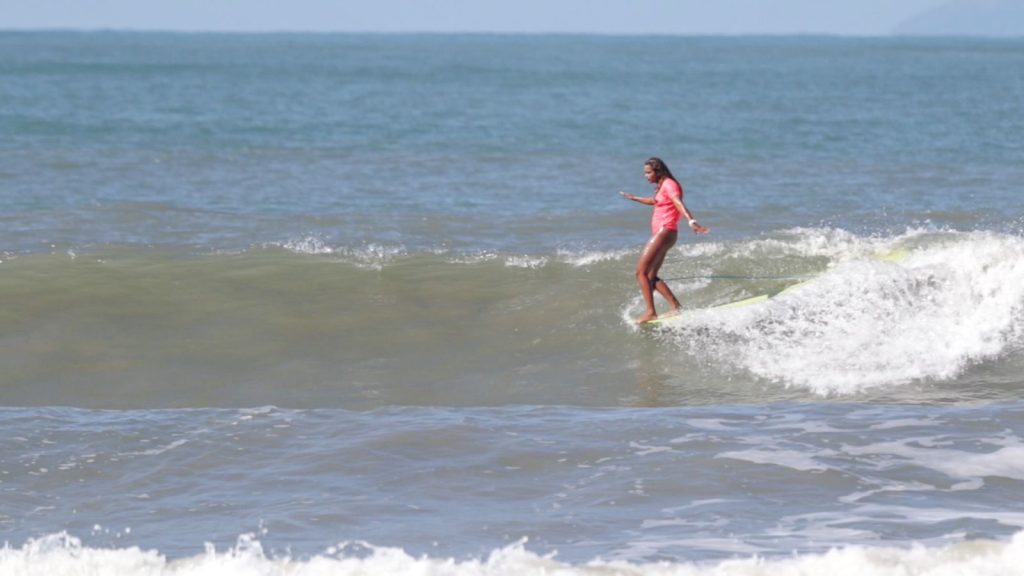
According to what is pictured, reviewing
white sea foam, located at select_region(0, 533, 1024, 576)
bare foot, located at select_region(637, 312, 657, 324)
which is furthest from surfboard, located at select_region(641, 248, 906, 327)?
white sea foam, located at select_region(0, 533, 1024, 576)

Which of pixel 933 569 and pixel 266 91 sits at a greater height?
pixel 266 91

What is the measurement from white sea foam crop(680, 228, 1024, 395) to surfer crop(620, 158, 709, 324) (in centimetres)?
47

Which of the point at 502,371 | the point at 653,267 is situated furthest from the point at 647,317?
the point at 502,371

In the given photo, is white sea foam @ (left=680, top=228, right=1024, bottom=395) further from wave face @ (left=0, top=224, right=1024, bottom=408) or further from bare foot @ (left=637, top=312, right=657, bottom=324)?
bare foot @ (left=637, top=312, right=657, bottom=324)

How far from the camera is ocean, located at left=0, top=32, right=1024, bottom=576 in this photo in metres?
7.15

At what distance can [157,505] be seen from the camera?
7688mm

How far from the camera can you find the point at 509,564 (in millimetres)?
6664

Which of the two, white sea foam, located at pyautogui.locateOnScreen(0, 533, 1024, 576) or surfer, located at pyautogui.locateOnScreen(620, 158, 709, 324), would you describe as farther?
surfer, located at pyautogui.locateOnScreen(620, 158, 709, 324)

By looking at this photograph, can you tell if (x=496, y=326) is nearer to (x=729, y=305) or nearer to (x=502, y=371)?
(x=502, y=371)

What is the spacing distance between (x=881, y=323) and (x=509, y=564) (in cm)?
637

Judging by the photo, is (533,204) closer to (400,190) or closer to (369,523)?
(400,190)

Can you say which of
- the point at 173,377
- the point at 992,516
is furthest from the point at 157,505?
the point at 992,516

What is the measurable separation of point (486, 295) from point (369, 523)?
6.68m

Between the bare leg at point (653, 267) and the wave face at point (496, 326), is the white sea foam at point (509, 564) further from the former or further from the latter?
the bare leg at point (653, 267)
